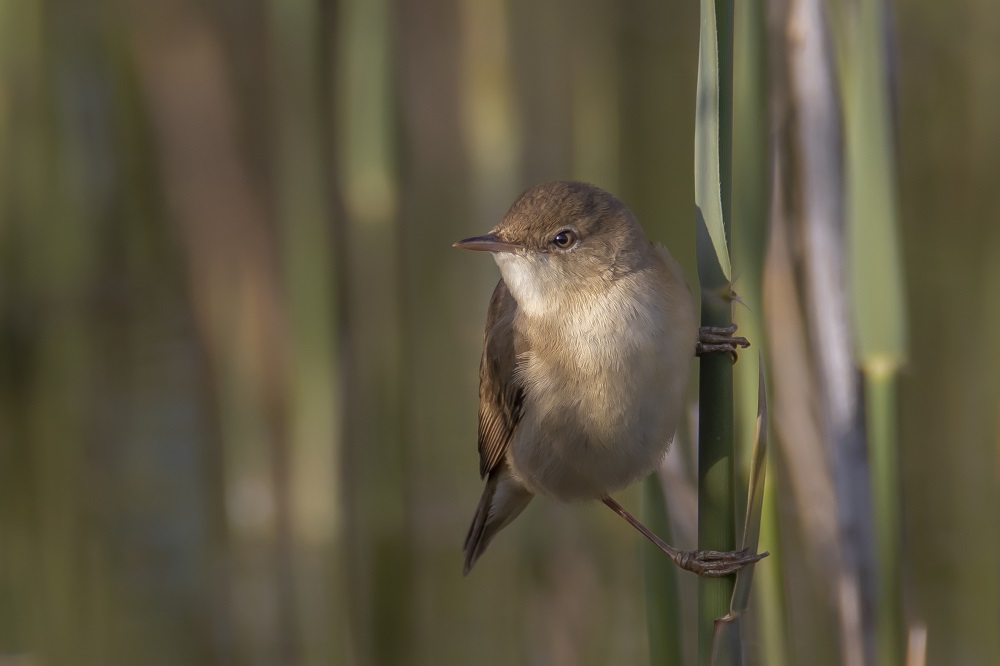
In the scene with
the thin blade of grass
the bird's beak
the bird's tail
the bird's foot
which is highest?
the thin blade of grass

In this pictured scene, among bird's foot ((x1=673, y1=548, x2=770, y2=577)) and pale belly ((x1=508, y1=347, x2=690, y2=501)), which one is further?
pale belly ((x1=508, y1=347, x2=690, y2=501))

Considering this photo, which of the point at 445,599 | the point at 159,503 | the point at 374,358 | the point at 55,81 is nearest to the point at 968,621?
the point at 445,599

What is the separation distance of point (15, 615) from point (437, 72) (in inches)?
122

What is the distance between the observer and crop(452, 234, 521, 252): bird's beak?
2.23 m

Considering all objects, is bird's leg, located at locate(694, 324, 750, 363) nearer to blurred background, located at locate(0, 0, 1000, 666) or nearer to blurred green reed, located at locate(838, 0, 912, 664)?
blurred background, located at locate(0, 0, 1000, 666)

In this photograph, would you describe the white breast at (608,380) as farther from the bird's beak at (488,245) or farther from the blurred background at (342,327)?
the blurred background at (342,327)

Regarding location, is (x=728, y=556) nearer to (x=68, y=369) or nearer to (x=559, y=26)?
(x=68, y=369)

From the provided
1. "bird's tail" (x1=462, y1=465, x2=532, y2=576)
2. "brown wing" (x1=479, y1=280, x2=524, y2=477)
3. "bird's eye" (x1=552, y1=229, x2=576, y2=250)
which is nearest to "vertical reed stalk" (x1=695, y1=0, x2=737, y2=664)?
"bird's eye" (x1=552, y1=229, x2=576, y2=250)

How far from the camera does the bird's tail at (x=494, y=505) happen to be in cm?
271

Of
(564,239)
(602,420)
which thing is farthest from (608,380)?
(564,239)

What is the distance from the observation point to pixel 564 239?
2.31 meters

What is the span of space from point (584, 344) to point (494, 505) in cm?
67

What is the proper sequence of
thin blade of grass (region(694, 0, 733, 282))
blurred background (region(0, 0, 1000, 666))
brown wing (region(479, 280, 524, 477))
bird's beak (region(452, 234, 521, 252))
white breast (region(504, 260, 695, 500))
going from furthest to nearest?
blurred background (region(0, 0, 1000, 666))
brown wing (region(479, 280, 524, 477))
bird's beak (region(452, 234, 521, 252))
white breast (region(504, 260, 695, 500))
thin blade of grass (region(694, 0, 733, 282))

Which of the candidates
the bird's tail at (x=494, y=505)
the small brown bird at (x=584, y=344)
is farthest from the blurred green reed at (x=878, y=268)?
the bird's tail at (x=494, y=505)
